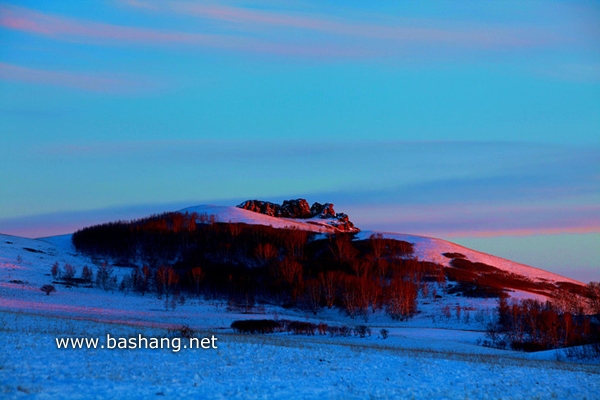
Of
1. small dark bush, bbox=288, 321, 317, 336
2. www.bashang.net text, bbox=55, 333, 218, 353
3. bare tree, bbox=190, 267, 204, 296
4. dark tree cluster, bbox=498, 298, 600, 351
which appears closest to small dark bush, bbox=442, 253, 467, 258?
bare tree, bbox=190, 267, 204, 296

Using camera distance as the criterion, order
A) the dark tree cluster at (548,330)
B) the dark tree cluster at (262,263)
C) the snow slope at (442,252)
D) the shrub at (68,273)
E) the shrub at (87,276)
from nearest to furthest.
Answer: the dark tree cluster at (548,330) < the shrub at (68,273) < the dark tree cluster at (262,263) < the shrub at (87,276) < the snow slope at (442,252)

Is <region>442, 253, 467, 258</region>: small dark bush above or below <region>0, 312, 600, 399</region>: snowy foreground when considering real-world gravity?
above

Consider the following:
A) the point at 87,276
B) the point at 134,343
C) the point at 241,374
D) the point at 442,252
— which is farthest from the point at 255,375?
the point at 442,252

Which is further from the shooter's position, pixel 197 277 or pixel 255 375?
pixel 197 277

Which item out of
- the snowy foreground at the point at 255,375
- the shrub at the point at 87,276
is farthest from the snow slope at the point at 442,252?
the snowy foreground at the point at 255,375

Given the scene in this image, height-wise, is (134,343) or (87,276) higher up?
(87,276)

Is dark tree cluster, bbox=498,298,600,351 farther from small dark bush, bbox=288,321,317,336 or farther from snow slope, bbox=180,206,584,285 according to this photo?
snow slope, bbox=180,206,584,285

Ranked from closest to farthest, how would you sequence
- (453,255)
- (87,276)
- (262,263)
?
(87,276), (262,263), (453,255)

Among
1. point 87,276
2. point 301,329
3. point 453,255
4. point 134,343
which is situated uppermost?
point 453,255

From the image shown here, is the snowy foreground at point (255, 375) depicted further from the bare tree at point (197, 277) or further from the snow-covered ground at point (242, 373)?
the bare tree at point (197, 277)

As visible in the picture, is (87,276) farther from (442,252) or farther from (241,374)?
(241,374)

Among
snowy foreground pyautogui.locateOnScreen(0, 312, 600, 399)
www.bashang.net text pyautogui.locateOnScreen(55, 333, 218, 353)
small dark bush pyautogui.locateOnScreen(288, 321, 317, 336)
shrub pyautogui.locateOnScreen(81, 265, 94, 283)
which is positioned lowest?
small dark bush pyautogui.locateOnScreen(288, 321, 317, 336)

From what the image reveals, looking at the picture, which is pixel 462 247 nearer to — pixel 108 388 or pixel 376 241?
pixel 376 241

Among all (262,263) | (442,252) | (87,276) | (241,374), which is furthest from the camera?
(442,252)
